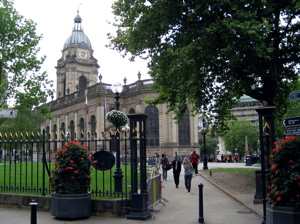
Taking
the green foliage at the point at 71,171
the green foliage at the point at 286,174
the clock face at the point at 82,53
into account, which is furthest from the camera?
the clock face at the point at 82,53

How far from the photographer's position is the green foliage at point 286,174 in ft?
24.4

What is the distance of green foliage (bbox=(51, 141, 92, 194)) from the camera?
394 inches

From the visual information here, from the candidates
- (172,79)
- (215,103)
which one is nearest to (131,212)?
(172,79)

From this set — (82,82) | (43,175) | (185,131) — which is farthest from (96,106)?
(43,175)

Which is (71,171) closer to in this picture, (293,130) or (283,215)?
(283,215)

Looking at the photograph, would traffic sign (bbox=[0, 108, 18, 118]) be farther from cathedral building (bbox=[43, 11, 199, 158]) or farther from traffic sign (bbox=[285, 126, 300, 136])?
cathedral building (bbox=[43, 11, 199, 158])

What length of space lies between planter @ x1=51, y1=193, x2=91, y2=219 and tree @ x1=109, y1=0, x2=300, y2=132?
6919mm

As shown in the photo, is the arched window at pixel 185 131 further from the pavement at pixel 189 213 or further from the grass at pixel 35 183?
the pavement at pixel 189 213

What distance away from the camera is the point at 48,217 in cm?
1030

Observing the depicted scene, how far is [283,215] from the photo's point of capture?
7.39 metres

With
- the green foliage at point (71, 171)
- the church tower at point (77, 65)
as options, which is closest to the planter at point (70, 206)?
the green foliage at point (71, 171)

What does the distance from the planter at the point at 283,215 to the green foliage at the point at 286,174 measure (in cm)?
11

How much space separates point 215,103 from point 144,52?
4.74 metres

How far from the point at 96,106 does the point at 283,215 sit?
155ft
